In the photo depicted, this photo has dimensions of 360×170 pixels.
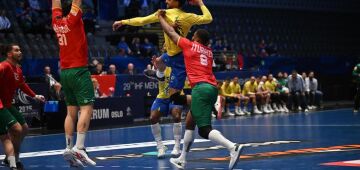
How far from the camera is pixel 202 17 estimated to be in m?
11.1

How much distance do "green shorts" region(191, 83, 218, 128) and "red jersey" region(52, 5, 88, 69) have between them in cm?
169

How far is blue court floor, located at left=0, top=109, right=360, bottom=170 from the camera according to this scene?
34.0 feet

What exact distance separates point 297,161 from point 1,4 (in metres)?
18.9

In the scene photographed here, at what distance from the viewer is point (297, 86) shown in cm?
3128

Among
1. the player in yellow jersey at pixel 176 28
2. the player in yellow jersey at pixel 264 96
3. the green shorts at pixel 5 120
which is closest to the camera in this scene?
the green shorts at pixel 5 120

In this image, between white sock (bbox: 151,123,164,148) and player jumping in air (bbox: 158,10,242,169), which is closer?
player jumping in air (bbox: 158,10,242,169)

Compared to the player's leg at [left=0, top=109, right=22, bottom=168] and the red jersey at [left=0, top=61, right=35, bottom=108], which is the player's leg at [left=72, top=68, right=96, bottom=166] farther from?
the red jersey at [left=0, top=61, right=35, bottom=108]

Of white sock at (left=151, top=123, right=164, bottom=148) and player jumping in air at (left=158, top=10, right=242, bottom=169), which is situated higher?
player jumping in air at (left=158, top=10, right=242, bottom=169)

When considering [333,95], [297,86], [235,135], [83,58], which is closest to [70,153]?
[83,58]

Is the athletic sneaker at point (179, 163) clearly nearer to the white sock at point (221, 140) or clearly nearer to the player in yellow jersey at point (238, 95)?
the white sock at point (221, 140)

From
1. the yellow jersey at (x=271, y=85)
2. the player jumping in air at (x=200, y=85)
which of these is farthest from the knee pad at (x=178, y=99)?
the yellow jersey at (x=271, y=85)

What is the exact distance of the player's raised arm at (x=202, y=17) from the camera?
10.7 m

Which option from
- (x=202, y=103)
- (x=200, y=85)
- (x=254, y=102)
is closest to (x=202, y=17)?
(x=200, y=85)

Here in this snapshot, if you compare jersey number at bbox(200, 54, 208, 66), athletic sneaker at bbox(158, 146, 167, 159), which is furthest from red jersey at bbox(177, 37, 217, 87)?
athletic sneaker at bbox(158, 146, 167, 159)
